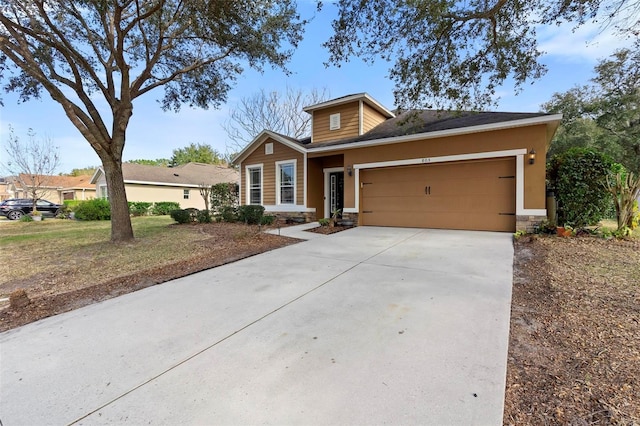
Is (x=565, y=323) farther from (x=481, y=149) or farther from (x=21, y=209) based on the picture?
(x=21, y=209)

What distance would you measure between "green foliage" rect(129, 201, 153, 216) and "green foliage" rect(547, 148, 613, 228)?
76.1ft

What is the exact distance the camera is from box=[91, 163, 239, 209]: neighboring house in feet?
72.8

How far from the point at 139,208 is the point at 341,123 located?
16.8 meters

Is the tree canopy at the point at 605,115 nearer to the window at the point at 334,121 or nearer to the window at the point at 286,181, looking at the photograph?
the window at the point at 334,121

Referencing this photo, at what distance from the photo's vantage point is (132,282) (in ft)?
14.7

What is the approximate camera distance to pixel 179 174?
86.3 feet

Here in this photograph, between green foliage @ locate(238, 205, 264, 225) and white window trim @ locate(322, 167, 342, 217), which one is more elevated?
white window trim @ locate(322, 167, 342, 217)

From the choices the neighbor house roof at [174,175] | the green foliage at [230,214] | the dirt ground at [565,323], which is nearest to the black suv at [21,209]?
the neighbor house roof at [174,175]

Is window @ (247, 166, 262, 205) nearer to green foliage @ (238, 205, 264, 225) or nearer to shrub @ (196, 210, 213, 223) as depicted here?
shrub @ (196, 210, 213, 223)

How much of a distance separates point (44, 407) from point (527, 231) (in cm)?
903

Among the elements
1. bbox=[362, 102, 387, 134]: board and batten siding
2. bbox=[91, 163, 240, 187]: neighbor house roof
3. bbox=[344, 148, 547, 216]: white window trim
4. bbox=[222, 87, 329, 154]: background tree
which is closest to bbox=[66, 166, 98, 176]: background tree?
bbox=[91, 163, 240, 187]: neighbor house roof

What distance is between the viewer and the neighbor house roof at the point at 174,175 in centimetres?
2241

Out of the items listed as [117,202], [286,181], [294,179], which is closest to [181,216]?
[117,202]

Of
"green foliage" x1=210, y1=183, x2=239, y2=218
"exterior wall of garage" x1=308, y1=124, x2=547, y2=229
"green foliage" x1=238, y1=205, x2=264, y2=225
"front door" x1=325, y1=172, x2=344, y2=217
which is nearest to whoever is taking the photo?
"exterior wall of garage" x1=308, y1=124, x2=547, y2=229
